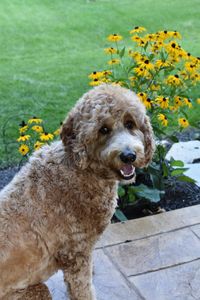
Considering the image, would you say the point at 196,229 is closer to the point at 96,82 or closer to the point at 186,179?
the point at 186,179

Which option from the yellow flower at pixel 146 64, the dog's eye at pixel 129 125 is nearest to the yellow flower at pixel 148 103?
the yellow flower at pixel 146 64

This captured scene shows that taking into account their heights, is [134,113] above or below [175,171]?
above

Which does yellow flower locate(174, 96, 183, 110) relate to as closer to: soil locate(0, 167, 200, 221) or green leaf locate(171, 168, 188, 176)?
green leaf locate(171, 168, 188, 176)

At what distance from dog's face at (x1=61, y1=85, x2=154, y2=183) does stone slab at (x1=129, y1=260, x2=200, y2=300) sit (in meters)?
0.93

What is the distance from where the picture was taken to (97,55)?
8.93 meters

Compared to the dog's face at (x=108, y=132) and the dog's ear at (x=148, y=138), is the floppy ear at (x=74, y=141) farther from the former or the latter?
the dog's ear at (x=148, y=138)

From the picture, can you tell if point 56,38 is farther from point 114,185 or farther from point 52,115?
point 114,185

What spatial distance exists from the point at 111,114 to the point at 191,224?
1.64m

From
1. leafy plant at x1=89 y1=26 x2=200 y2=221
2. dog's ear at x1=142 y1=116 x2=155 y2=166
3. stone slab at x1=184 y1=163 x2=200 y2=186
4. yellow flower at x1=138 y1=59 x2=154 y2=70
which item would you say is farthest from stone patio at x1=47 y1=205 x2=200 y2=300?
yellow flower at x1=138 y1=59 x2=154 y2=70

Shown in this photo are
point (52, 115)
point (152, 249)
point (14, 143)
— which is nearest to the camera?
point (152, 249)

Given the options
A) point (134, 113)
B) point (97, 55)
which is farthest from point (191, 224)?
point (97, 55)

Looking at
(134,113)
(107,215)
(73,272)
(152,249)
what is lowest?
(152,249)

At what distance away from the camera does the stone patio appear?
10.8 feet

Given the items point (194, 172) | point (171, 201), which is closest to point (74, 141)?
point (171, 201)
